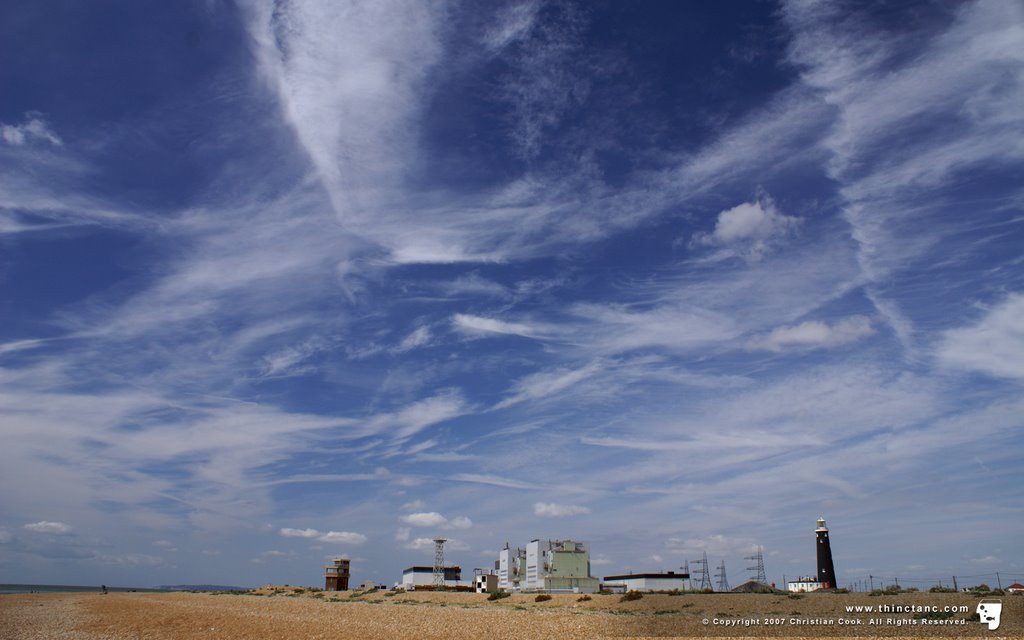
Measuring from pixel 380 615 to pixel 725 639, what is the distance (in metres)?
24.8

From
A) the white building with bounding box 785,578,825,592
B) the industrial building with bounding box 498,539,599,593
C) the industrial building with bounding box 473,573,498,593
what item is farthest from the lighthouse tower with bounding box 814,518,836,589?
the industrial building with bounding box 473,573,498,593

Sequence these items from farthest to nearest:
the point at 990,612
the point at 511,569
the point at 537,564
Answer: the point at 511,569, the point at 537,564, the point at 990,612

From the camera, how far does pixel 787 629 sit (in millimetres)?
25266

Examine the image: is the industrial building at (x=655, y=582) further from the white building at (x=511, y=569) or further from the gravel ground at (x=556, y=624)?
the gravel ground at (x=556, y=624)

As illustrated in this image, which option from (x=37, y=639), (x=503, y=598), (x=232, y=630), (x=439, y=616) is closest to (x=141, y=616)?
(x=37, y=639)

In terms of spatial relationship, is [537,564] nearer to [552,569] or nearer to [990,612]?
[552,569]

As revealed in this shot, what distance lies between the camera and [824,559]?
77.2 m

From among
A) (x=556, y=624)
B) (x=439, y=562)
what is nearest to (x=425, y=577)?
(x=439, y=562)

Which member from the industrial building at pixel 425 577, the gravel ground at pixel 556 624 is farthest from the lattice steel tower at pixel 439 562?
the gravel ground at pixel 556 624

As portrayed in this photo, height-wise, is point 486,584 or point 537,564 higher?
point 537,564

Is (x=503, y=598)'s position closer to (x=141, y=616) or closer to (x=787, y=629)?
(x=141, y=616)

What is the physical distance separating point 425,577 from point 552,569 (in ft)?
99.2

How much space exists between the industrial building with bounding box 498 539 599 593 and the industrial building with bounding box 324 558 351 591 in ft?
94.4

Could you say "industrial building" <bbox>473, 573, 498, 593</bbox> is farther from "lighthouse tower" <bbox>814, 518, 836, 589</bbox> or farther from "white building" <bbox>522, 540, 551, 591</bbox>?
"lighthouse tower" <bbox>814, 518, 836, 589</bbox>
